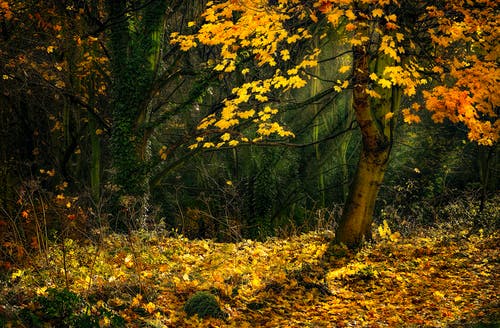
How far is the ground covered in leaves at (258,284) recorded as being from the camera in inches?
259

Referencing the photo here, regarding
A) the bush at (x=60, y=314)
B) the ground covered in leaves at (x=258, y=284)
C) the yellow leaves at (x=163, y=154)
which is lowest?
A: the ground covered in leaves at (x=258, y=284)

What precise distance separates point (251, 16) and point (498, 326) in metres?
6.84

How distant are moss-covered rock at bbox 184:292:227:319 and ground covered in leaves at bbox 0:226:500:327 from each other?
7 cm

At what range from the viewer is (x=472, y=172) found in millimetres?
23250

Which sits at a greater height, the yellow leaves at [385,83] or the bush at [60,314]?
the yellow leaves at [385,83]

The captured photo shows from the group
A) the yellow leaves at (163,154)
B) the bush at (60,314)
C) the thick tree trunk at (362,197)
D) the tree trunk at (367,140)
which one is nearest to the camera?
the bush at (60,314)

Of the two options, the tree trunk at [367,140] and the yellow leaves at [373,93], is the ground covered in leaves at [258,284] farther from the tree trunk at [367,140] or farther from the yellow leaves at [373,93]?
the yellow leaves at [373,93]

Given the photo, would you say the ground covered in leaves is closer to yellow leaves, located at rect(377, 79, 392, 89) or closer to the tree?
the tree

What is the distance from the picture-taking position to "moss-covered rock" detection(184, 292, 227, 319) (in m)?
6.98

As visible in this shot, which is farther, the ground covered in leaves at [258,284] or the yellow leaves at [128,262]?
the yellow leaves at [128,262]

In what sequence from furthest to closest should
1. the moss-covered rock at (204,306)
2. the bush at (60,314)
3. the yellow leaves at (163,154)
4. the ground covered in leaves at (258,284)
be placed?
the yellow leaves at (163,154) < the moss-covered rock at (204,306) < the ground covered in leaves at (258,284) < the bush at (60,314)

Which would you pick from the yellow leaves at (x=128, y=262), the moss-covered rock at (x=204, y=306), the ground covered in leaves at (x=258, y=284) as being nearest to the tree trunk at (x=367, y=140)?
the ground covered in leaves at (x=258, y=284)

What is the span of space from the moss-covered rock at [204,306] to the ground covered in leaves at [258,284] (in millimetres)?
72

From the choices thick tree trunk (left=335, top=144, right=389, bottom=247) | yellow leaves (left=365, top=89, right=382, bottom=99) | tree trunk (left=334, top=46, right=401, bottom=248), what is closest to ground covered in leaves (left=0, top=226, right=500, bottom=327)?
thick tree trunk (left=335, top=144, right=389, bottom=247)
